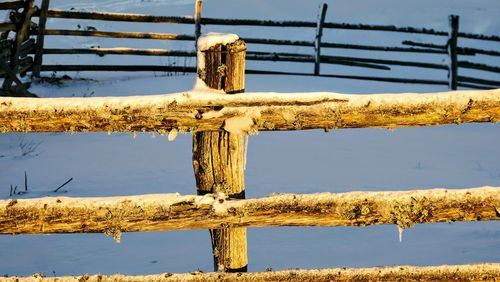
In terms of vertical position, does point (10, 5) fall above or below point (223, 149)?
above

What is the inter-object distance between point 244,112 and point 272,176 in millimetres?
3521

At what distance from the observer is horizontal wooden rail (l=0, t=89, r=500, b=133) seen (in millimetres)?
2451

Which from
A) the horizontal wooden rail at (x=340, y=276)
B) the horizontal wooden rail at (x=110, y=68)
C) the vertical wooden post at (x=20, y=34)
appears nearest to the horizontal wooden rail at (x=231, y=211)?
the horizontal wooden rail at (x=340, y=276)

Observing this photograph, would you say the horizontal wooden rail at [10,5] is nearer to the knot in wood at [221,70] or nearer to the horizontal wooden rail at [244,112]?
the horizontal wooden rail at [244,112]

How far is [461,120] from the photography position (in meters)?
2.50

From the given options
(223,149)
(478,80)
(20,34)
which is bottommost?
(223,149)

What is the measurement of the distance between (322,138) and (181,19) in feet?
16.3

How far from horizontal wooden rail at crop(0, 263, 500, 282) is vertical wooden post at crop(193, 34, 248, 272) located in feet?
0.40

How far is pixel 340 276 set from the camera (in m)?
2.56

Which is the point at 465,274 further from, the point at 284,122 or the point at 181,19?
the point at 181,19

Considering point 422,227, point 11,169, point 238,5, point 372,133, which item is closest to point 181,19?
point 372,133

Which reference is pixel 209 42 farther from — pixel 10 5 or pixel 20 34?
pixel 10 5

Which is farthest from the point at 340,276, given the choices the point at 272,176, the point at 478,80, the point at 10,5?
the point at 478,80

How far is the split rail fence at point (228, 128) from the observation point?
2.46 m
